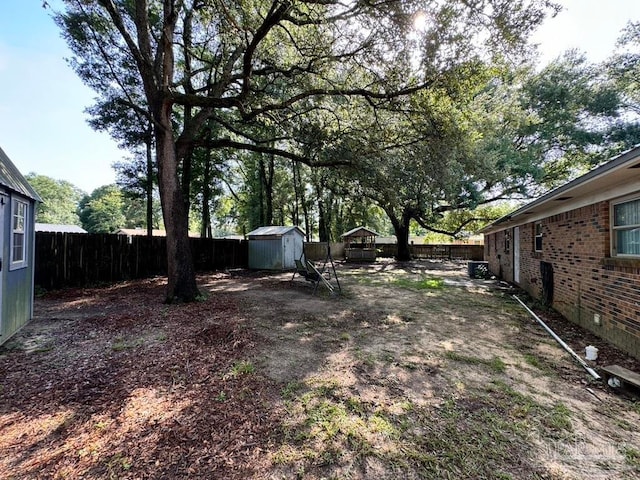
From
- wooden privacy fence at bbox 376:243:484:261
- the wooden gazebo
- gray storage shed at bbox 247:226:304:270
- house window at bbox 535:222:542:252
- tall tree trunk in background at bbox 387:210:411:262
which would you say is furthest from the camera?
wooden privacy fence at bbox 376:243:484:261

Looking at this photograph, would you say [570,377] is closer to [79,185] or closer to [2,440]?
[2,440]

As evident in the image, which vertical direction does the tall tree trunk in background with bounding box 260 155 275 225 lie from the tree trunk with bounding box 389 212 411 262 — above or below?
above

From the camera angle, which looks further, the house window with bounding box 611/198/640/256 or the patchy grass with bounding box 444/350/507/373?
the house window with bounding box 611/198/640/256

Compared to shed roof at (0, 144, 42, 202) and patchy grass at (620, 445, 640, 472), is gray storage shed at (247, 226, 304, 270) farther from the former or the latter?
patchy grass at (620, 445, 640, 472)

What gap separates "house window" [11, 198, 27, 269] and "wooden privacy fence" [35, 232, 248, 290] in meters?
4.34

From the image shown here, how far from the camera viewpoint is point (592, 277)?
4.85 meters

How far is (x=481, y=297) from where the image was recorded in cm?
808

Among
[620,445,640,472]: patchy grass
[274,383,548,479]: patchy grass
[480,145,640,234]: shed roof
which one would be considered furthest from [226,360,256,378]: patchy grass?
[480,145,640,234]: shed roof

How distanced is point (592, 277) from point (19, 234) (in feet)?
31.3

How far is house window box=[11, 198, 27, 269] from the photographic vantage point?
14.3ft

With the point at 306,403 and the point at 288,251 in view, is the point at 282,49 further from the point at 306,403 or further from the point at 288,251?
the point at 306,403

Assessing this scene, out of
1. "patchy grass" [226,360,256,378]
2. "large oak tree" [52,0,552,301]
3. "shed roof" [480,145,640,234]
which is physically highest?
"large oak tree" [52,0,552,301]

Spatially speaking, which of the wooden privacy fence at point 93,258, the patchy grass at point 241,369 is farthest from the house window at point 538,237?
the wooden privacy fence at point 93,258

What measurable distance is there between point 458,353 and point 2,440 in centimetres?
469
